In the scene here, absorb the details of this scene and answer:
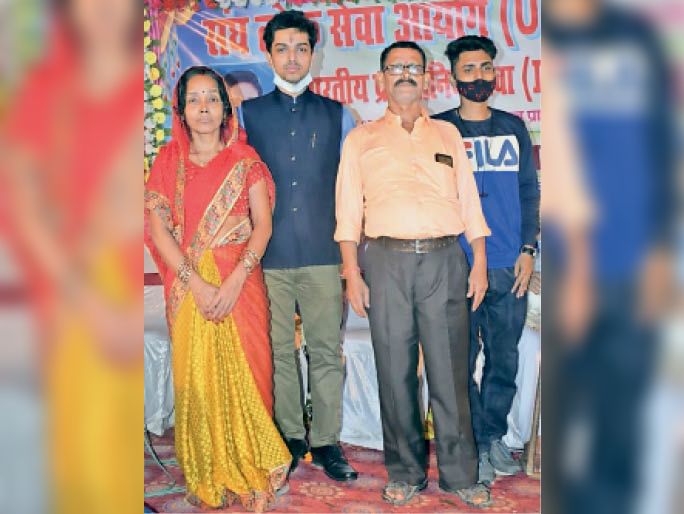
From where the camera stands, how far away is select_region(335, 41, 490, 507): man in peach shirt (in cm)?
254

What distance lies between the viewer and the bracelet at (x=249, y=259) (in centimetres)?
260

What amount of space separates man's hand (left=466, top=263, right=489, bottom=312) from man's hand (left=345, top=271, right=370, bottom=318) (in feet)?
1.20

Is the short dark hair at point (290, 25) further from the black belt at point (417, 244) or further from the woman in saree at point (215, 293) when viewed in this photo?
the black belt at point (417, 244)

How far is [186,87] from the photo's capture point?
8.41 feet

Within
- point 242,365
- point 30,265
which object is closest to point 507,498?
point 242,365

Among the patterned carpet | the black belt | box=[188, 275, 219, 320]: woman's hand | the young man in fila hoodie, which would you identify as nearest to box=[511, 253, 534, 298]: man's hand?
the young man in fila hoodie

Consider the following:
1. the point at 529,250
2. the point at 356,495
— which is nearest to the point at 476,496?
the point at 356,495

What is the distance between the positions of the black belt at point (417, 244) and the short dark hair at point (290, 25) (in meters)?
0.84

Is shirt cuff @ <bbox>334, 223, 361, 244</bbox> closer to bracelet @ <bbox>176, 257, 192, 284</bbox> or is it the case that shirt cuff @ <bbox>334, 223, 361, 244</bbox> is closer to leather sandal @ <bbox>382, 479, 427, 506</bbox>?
bracelet @ <bbox>176, 257, 192, 284</bbox>

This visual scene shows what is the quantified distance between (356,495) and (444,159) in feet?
4.19

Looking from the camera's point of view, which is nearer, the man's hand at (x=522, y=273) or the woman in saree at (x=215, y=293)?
the woman in saree at (x=215, y=293)

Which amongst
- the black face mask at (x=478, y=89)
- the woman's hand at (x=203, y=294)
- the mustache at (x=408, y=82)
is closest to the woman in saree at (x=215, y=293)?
the woman's hand at (x=203, y=294)

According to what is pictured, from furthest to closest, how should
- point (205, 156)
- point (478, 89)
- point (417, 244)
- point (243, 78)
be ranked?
point (243, 78) → point (478, 89) → point (205, 156) → point (417, 244)

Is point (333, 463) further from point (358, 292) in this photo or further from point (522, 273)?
point (522, 273)
